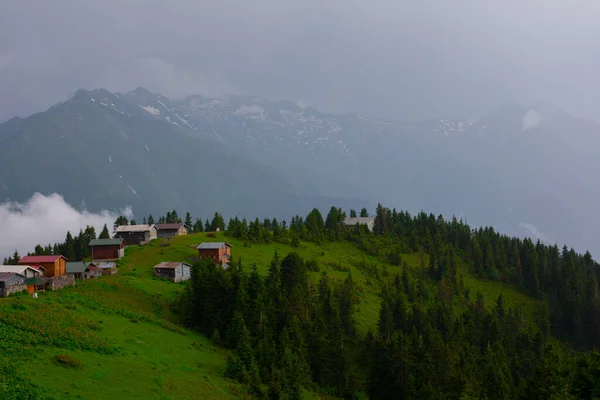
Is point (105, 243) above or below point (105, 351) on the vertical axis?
above

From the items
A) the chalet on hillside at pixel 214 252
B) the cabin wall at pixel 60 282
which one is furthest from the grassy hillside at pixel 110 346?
the chalet on hillside at pixel 214 252

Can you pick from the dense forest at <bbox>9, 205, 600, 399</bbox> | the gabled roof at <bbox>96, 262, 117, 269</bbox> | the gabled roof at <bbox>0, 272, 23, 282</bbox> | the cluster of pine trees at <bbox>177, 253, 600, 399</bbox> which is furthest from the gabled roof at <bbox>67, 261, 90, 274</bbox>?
the cluster of pine trees at <bbox>177, 253, 600, 399</bbox>

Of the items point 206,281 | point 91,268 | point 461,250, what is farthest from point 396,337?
point 461,250

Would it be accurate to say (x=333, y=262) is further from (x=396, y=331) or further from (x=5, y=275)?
(x=5, y=275)

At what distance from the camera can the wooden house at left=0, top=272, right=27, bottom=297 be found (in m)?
62.4

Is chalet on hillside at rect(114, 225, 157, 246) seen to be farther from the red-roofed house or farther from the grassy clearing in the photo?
the grassy clearing

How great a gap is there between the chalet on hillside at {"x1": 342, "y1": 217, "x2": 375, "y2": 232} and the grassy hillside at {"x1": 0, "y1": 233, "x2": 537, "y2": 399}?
3055 inches

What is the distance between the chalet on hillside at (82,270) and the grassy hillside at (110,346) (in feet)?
19.7

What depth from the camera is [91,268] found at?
8788 centimetres

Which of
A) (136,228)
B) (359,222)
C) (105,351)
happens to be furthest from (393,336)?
(359,222)

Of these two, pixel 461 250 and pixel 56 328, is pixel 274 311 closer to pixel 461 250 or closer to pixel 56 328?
pixel 56 328

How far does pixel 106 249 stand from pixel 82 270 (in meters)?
18.5

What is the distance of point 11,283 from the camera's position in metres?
63.9

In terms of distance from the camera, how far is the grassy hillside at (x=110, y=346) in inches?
1560
